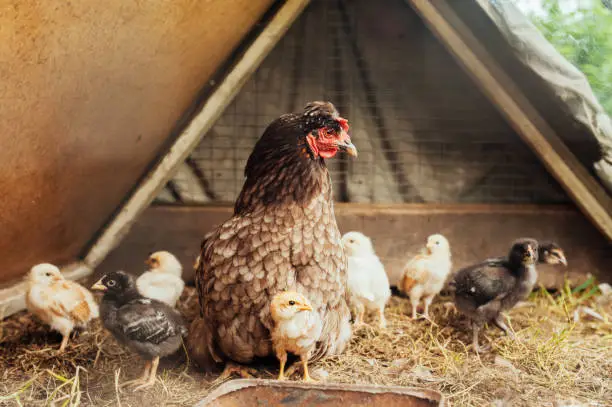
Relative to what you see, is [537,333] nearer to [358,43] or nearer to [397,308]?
[397,308]

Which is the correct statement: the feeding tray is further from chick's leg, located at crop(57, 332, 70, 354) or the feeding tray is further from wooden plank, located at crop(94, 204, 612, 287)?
wooden plank, located at crop(94, 204, 612, 287)

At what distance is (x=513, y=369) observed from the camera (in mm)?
2512

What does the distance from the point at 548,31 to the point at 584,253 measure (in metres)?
1.43

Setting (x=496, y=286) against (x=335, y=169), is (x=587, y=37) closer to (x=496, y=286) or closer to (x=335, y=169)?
(x=496, y=286)

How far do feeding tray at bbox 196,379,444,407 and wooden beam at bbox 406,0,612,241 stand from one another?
5.91ft

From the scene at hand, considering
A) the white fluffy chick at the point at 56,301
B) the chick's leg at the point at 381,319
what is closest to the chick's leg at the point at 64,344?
the white fluffy chick at the point at 56,301

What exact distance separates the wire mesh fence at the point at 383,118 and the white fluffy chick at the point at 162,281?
0.55 meters

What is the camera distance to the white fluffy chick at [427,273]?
9.95ft

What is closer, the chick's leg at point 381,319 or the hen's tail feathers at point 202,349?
the hen's tail feathers at point 202,349

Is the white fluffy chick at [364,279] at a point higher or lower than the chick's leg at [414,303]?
higher

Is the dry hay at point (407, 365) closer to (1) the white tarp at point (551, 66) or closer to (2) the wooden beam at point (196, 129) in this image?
(2) the wooden beam at point (196, 129)

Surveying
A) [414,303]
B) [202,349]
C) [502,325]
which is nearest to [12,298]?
[202,349]

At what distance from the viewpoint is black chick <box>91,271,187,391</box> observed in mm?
2299

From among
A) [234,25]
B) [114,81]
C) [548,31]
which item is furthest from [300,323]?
[548,31]
